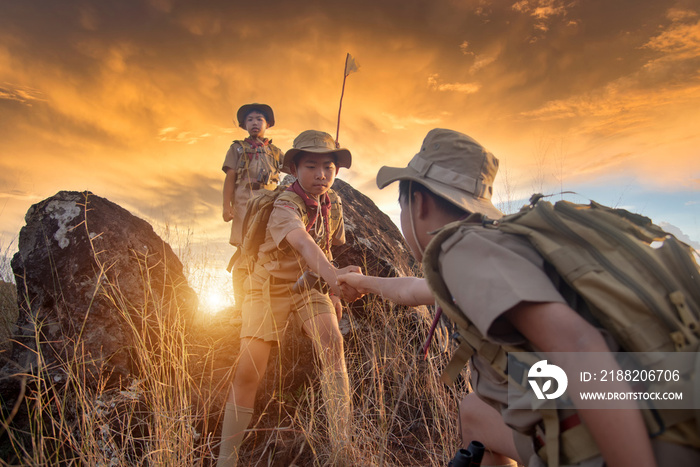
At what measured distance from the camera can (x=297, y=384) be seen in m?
3.71

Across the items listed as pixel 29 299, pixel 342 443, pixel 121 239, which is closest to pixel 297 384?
pixel 342 443

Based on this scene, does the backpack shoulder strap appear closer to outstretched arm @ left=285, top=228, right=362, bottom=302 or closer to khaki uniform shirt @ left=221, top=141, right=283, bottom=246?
outstretched arm @ left=285, top=228, right=362, bottom=302

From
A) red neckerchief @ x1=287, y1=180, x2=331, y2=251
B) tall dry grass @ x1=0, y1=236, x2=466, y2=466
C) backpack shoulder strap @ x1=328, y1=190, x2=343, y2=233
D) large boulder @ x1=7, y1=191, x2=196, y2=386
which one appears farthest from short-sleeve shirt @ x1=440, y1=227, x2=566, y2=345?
large boulder @ x1=7, y1=191, x2=196, y2=386

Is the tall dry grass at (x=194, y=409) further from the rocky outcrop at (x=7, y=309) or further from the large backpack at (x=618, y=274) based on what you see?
the rocky outcrop at (x=7, y=309)

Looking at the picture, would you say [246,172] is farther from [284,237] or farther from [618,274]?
[618,274]

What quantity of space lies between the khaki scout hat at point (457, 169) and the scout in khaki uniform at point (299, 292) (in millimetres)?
1035

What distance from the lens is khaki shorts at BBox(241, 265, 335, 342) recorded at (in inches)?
111

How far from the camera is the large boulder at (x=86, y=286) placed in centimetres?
304

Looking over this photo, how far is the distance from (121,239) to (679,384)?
12.5ft

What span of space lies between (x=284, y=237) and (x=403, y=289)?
1.24 m

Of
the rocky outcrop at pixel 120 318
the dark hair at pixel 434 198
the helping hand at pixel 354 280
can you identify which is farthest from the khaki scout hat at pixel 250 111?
the dark hair at pixel 434 198

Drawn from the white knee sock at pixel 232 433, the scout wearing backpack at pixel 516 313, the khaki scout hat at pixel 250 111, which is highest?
the khaki scout hat at pixel 250 111

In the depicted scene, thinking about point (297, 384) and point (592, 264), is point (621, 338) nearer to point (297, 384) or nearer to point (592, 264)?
point (592, 264)

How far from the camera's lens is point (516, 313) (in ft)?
3.47
